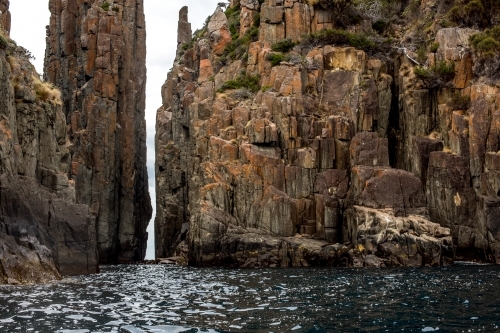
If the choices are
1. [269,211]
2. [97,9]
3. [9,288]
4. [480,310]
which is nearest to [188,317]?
[480,310]

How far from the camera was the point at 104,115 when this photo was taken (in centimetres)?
8088

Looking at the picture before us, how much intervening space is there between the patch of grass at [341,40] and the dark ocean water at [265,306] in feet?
119

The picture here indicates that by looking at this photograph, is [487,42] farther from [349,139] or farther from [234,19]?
[234,19]

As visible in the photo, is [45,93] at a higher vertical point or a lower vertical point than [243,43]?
lower

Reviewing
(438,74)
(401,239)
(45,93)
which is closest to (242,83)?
(438,74)

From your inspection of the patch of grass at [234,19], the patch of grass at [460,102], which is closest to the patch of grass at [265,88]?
the patch of grass at [234,19]

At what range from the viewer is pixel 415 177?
4875cm

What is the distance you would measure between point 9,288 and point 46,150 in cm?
1841

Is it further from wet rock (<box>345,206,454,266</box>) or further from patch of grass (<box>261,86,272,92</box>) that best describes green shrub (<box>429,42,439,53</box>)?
wet rock (<box>345,206,454,266</box>)

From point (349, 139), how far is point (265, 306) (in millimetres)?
35393

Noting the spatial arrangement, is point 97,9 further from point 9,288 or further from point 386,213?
point 9,288

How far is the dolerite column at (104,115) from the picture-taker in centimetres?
7819

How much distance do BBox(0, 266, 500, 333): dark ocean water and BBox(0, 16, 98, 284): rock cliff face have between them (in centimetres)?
304

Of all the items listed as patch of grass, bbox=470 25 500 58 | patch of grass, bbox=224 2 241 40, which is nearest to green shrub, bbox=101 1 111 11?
patch of grass, bbox=224 2 241 40
